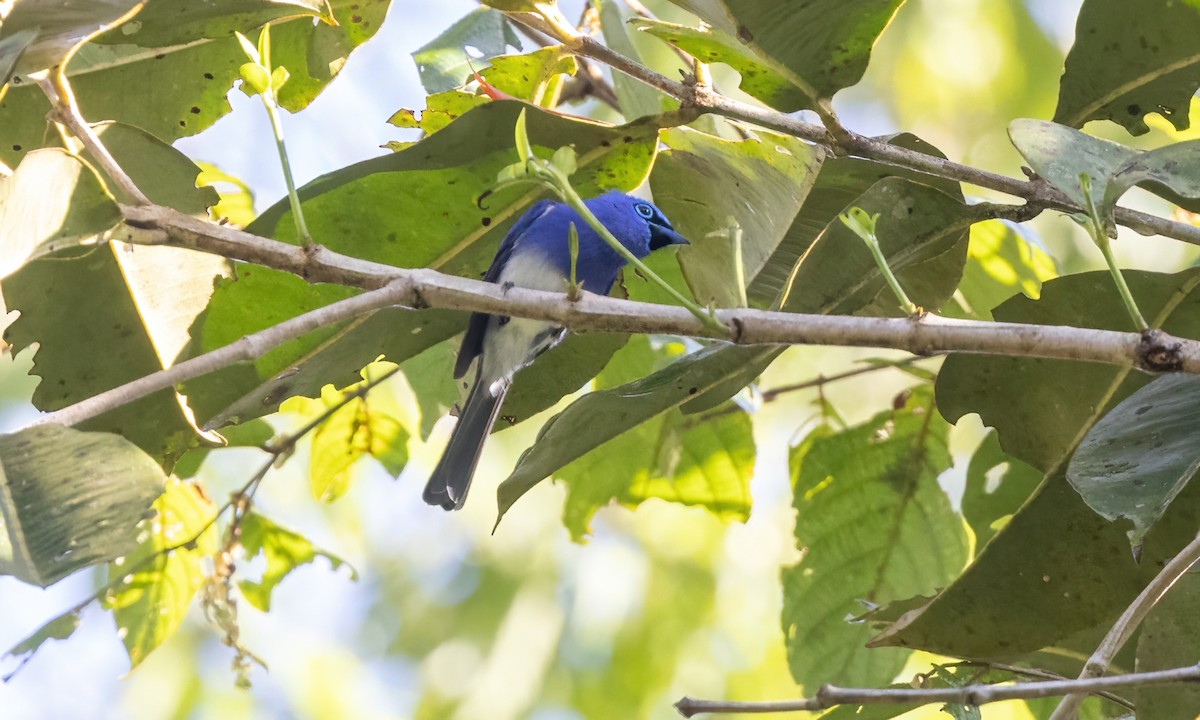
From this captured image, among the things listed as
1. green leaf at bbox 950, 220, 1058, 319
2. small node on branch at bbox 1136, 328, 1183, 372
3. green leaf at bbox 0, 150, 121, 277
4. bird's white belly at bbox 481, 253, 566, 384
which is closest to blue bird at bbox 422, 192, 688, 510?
bird's white belly at bbox 481, 253, 566, 384

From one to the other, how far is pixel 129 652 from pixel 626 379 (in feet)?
4.78

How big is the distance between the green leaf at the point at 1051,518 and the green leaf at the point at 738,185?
1.36ft

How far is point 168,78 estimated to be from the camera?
2.41 metres

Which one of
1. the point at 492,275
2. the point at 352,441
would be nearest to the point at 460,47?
the point at 492,275

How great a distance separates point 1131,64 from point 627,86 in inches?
43.9

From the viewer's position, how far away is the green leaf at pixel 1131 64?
2.02 meters

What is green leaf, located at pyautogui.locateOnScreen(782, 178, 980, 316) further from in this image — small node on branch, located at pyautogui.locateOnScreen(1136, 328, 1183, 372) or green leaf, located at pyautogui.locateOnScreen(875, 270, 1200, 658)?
small node on branch, located at pyautogui.locateOnScreen(1136, 328, 1183, 372)

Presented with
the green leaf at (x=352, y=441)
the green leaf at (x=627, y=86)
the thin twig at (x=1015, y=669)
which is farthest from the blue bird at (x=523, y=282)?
the thin twig at (x=1015, y=669)

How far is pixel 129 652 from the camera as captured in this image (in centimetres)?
305

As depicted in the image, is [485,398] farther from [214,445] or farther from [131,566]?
[214,445]

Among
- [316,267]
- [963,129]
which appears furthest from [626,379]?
[963,129]

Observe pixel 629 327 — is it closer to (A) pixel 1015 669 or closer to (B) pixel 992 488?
(A) pixel 1015 669

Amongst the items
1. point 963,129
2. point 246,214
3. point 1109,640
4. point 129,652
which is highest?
point 963,129

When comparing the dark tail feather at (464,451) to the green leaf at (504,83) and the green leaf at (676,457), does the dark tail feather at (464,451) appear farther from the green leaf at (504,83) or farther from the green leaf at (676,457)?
the green leaf at (504,83)
